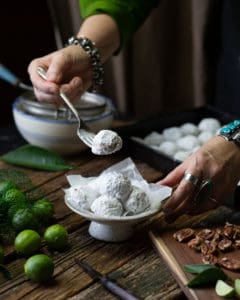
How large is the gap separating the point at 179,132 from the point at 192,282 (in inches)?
26.9

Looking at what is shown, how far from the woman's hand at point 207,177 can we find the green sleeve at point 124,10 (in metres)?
0.52

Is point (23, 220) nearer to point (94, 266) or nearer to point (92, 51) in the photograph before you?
point (94, 266)

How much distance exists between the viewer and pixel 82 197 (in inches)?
47.3

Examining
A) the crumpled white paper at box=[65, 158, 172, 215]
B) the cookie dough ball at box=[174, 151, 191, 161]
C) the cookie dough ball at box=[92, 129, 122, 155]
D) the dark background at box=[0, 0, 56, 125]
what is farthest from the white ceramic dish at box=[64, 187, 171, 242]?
the dark background at box=[0, 0, 56, 125]

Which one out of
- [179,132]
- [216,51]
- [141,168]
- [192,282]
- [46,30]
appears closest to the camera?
[192,282]

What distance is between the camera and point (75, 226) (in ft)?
4.23

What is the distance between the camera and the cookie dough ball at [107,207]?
1168 mm

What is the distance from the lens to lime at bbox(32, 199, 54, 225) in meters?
1.25

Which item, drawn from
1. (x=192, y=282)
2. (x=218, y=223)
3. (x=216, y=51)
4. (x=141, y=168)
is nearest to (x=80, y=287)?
(x=192, y=282)

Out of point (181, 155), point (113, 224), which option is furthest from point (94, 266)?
point (181, 155)

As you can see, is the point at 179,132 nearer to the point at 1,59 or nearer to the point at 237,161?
the point at 237,161

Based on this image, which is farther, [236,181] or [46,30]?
[46,30]

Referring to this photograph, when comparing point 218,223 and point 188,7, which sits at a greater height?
point 188,7

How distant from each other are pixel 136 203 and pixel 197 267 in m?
0.18
